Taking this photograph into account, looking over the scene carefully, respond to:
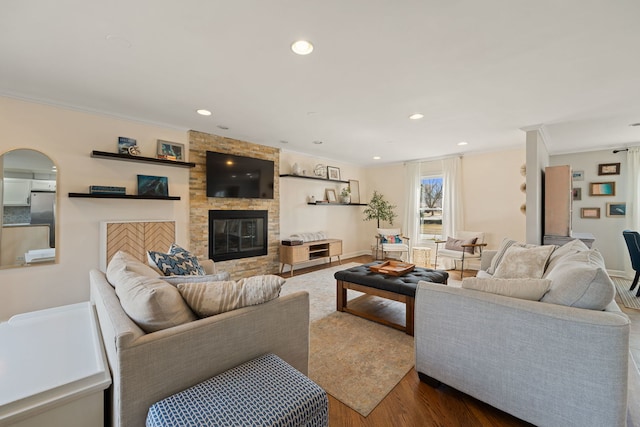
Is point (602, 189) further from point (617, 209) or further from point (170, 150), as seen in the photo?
point (170, 150)

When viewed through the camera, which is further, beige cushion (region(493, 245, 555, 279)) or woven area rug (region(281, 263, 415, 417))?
beige cushion (region(493, 245, 555, 279))

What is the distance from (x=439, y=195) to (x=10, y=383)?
661cm

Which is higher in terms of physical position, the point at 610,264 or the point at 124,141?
the point at 124,141

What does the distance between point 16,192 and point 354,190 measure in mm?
6027

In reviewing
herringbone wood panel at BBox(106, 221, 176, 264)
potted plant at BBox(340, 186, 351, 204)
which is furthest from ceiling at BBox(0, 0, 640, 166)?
potted plant at BBox(340, 186, 351, 204)

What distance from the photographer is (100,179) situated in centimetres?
332

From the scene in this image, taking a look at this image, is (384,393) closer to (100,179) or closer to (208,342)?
(208,342)

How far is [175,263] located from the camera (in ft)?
7.15

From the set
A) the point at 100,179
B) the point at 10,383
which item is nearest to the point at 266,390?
the point at 10,383

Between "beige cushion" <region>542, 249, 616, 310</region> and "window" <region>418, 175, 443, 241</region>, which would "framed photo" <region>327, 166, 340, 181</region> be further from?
"beige cushion" <region>542, 249, 616, 310</region>

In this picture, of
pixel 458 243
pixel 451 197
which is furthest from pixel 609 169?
pixel 458 243

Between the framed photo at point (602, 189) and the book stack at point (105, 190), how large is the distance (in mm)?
7846

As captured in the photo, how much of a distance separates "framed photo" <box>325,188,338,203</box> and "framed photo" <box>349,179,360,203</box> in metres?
0.68

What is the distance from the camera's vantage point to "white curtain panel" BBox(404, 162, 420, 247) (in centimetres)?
634
